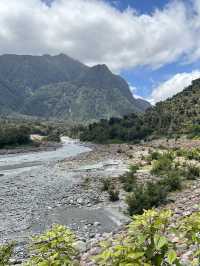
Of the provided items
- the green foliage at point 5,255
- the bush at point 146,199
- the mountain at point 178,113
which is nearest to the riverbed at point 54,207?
the bush at point 146,199

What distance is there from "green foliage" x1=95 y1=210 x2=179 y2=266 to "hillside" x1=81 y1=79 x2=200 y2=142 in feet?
194

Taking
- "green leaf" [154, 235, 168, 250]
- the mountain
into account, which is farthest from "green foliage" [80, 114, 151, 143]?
"green leaf" [154, 235, 168, 250]

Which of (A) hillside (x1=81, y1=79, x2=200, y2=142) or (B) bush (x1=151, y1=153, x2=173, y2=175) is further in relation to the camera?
(A) hillside (x1=81, y1=79, x2=200, y2=142)

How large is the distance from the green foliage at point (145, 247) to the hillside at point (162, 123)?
5919 cm

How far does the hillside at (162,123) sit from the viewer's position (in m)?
72.7

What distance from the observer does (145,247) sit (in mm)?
3197

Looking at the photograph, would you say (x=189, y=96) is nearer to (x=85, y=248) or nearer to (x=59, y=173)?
(x=59, y=173)

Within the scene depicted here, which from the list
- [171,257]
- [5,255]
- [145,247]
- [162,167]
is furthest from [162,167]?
[171,257]

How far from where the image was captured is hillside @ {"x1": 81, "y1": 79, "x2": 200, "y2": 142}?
7268 centimetres

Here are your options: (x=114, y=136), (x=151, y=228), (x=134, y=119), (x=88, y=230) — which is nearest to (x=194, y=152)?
(x=88, y=230)

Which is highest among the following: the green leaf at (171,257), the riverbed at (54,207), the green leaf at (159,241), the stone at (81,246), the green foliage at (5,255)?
the green leaf at (159,241)

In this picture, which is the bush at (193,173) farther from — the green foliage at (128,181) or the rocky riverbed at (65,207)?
the green foliage at (128,181)

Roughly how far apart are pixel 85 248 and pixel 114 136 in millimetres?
76121

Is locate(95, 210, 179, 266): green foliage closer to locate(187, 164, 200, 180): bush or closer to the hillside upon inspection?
locate(187, 164, 200, 180): bush
